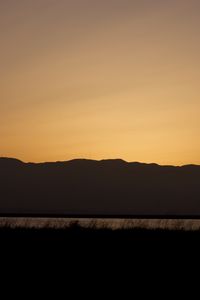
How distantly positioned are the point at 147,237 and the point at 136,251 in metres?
4.07

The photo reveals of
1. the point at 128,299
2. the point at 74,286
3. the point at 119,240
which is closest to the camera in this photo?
the point at 128,299

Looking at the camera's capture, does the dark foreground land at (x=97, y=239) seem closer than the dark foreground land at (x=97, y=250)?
No

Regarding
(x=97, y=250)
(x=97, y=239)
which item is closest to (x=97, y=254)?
(x=97, y=250)

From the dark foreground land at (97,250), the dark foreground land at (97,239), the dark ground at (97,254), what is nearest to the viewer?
the dark ground at (97,254)

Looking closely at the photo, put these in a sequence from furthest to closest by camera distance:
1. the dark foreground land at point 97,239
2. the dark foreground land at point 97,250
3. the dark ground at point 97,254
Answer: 1. the dark foreground land at point 97,239
2. the dark foreground land at point 97,250
3. the dark ground at point 97,254

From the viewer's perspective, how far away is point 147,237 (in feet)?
85.6

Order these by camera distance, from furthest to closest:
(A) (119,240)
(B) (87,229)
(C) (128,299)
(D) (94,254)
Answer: (B) (87,229) → (A) (119,240) → (D) (94,254) → (C) (128,299)

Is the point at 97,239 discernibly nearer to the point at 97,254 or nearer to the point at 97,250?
the point at 97,250

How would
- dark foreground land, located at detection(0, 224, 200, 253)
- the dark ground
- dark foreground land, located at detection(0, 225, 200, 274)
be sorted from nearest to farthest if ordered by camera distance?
the dark ground → dark foreground land, located at detection(0, 225, 200, 274) → dark foreground land, located at detection(0, 224, 200, 253)

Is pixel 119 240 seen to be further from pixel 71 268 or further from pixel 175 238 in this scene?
pixel 71 268

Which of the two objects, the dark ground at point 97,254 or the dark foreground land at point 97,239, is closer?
the dark ground at point 97,254

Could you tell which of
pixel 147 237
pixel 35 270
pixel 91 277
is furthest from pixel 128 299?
pixel 147 237

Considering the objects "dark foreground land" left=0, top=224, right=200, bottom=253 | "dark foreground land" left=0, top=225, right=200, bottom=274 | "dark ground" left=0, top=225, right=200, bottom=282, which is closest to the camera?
"dark ground" left=0, top=225, right=200, bottom=282

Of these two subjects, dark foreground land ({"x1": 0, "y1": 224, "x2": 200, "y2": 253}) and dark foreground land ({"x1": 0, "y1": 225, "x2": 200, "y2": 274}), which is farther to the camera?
dark foreground land ({"x1": 0, "y1": 224, "x2": 200, "y2": 253})
